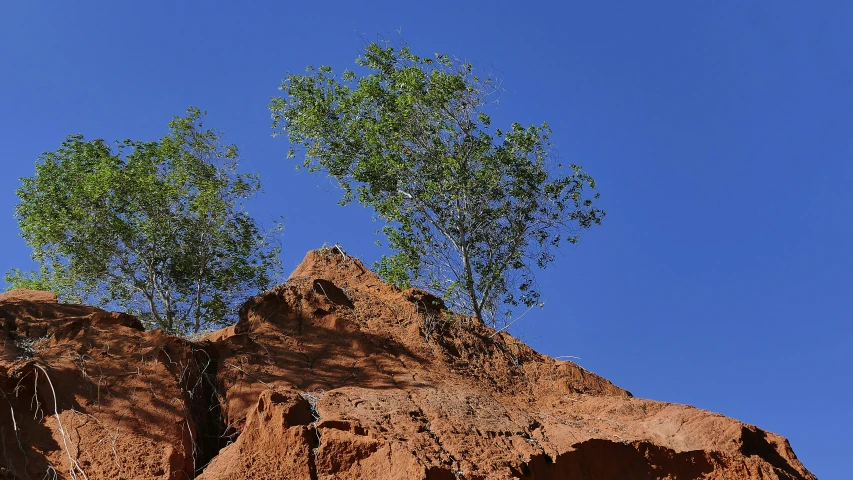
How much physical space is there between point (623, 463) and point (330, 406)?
388 centimetres

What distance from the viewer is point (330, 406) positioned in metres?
9.84

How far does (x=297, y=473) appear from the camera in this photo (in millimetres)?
8805

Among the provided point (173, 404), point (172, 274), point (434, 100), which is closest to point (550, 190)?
point (434, 100)

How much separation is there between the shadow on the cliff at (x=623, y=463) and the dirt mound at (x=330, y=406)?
0.02 m

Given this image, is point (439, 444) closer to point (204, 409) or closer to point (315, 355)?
point (315, 355)

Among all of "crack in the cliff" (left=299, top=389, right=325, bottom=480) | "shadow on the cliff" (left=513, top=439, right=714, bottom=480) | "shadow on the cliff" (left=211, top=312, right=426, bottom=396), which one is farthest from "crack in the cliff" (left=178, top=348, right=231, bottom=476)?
"shadow on the cliff" (left=513, top=439, right=714, bottom=480)

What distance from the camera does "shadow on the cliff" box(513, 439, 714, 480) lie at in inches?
401

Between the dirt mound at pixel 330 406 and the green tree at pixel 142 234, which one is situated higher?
the green tree at pixel 142 234

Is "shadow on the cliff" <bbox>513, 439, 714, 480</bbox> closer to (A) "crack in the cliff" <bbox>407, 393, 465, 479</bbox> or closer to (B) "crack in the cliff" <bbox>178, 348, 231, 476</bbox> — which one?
(A) "crack in the cliff" <bbox>407, 393, 465, 479</bbox>

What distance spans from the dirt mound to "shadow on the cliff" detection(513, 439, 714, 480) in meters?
0.02

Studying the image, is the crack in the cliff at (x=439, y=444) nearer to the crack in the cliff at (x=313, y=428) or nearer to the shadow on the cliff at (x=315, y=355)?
the shadow on the cliff at (x=315, y=355)

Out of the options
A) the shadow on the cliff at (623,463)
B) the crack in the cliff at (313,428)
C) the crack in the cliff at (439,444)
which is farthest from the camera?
the shadow on the cliff at (623,463)

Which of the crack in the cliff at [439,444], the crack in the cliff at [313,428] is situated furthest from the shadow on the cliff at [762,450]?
the crack in the cliff at [313,428]

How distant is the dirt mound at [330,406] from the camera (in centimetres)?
889
